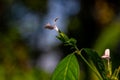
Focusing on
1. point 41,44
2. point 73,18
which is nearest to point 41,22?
point 41,44

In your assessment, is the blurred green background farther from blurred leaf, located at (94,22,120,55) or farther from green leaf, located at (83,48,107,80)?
green leaf, located at (83,48,107,80)

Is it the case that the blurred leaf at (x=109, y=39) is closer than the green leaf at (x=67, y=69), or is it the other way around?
the green leaf at (x=67, y=69)

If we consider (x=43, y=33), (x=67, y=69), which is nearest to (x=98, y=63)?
(x=67, y=69)

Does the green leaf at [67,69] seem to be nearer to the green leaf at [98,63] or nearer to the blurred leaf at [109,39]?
the green leaf at [98,63]

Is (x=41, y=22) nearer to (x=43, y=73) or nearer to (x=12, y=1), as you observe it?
(x=12, y=1)

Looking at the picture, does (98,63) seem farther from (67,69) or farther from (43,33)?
(43,33)

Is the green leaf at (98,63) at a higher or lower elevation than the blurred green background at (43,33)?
lower

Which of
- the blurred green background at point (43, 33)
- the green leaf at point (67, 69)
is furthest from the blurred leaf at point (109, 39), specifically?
the green leaf at point (67, 69)

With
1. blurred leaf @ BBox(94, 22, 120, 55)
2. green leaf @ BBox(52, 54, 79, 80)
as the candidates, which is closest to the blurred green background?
blurred leaf @ BBox(94, 22, 120, 55)
